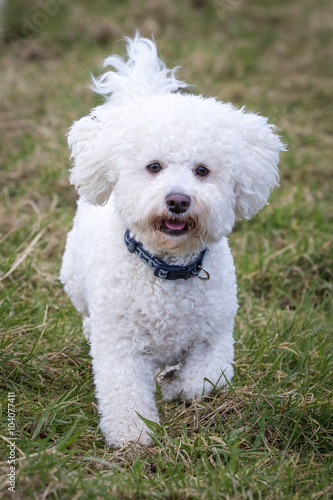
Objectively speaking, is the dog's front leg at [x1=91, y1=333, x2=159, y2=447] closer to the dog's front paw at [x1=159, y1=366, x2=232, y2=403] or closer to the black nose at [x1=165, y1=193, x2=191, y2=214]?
the dog's front paw at [x1=159, y1=366, x2=232, y2=403]

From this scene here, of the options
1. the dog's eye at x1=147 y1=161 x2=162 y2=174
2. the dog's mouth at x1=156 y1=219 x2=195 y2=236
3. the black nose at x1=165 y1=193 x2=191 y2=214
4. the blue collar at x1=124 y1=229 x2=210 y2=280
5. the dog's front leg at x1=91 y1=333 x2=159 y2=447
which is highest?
the dog's eye at x1=147 y1=161 x2=162 y2=174

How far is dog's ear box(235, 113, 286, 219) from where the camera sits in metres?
2.76

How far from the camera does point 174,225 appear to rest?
8.38ft

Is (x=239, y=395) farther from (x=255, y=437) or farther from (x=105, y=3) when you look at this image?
(x=105, y=3)

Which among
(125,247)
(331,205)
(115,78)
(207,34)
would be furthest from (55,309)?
(207,34)

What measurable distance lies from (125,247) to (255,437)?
3.34 ft

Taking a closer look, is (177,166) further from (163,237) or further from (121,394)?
(121,394)

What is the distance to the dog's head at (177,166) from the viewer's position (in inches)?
101

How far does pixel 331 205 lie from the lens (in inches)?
214

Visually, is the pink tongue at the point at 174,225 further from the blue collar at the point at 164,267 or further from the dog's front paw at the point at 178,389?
the dog's front paw at the point at 178,389

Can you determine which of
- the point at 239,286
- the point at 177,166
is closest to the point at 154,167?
the point at 177,166

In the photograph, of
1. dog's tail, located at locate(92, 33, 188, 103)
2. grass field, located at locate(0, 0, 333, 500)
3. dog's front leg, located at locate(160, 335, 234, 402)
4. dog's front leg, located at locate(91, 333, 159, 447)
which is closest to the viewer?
grass field, located at locate(0, 0, 333, 500)

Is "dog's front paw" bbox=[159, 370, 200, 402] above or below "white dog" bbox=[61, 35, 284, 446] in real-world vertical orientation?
below

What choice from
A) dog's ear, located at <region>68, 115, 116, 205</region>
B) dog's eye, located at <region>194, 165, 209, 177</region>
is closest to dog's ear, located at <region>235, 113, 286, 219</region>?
dog's eye, located at <region>194, 165, 209, 177</region>
